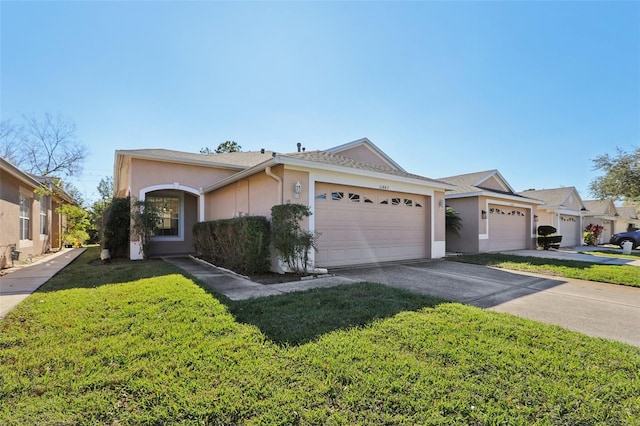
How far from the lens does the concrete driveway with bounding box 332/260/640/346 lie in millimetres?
4531

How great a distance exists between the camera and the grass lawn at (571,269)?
803cm

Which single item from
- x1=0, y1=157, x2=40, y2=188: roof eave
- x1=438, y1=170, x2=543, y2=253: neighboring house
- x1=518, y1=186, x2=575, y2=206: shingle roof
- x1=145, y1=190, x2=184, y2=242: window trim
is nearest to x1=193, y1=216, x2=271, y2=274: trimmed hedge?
x1=145, y1=190, x2=184, y2=242: window trim

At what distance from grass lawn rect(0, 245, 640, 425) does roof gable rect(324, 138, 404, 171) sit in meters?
9.91

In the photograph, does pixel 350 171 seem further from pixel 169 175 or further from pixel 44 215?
pixel 44 215

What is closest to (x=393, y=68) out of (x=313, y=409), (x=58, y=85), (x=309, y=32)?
(x=309, y=32)

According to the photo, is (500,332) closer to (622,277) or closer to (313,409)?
(313,409)

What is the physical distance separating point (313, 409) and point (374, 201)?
8159 millimetres

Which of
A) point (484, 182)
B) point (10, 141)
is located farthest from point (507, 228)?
point (10, 141)

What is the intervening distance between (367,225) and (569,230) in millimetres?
20745

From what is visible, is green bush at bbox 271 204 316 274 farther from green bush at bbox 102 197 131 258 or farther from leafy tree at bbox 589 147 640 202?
leafy tree at bbox 589 147 640 202

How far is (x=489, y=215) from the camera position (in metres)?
14.9

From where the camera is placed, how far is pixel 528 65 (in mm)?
10453

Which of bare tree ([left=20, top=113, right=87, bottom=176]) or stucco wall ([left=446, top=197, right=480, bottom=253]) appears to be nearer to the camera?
stucco wall ([left=446, top=197, right=480, bottom=253])

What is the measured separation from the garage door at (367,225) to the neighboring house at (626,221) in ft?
103
